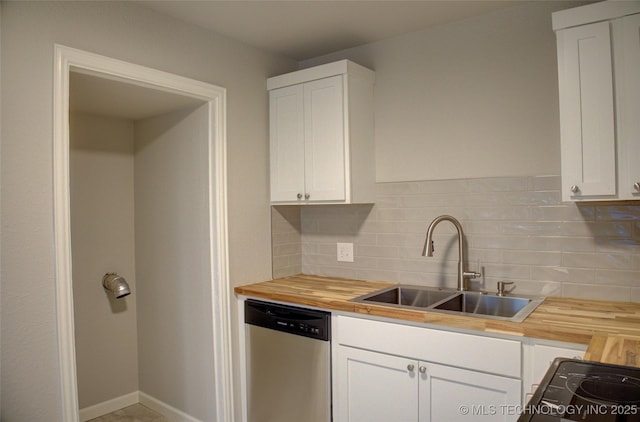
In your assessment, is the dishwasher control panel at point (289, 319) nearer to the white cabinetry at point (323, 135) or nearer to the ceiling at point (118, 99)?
the white cabinetry at point (323, 135)

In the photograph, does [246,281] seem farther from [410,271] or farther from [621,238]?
[621,238]

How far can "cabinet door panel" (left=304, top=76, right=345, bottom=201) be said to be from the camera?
2.68 metres

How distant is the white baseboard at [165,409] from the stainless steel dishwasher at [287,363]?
502 millimetres

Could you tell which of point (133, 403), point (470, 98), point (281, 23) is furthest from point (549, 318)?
point (133, 403)

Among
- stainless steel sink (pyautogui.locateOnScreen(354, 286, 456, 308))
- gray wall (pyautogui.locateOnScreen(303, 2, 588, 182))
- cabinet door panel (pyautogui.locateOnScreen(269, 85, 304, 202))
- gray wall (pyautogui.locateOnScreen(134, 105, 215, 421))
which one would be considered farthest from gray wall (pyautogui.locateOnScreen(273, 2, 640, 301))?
gray wall (pyautogui.locateOnScreen(134, 105, 215, 421))

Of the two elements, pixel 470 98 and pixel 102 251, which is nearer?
pixel 470 98

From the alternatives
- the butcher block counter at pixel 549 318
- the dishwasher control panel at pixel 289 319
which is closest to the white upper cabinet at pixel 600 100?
the butcher block counter at pixel 549 318

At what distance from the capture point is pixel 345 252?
305cm

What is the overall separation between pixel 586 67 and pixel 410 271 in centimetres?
141

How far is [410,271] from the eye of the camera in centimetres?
279

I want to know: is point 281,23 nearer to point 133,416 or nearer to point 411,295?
point 411,295

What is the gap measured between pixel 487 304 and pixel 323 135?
1312mm

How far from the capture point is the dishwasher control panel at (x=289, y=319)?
239 cm

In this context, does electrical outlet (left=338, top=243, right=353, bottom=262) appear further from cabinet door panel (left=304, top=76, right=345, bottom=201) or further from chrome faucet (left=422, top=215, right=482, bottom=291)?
chrome faucet (left=422, top=215, right=482, bottom=291)
